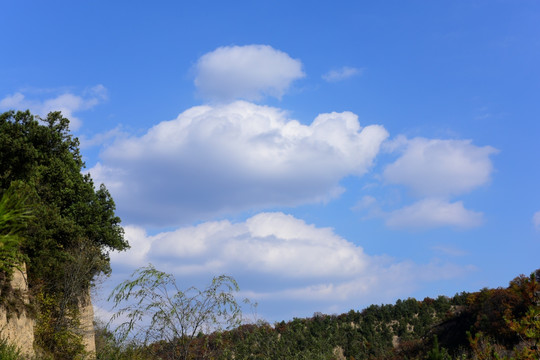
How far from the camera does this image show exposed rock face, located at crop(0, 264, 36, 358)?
25.0 metres

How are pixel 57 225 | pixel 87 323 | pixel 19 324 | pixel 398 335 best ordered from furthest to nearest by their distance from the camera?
pixel 398 335 < pixel 87 323 < pixel 57 225 < pixel 19 324

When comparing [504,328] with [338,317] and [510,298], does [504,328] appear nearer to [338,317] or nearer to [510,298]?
[510,298]

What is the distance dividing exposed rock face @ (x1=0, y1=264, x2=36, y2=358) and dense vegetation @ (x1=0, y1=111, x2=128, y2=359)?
3.96 ft

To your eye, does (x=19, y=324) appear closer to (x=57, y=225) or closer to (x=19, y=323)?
(x=19, y=323)

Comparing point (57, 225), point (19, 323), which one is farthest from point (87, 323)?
point (19, 323)

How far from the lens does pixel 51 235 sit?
33.7m

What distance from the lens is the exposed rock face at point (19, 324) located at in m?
25.0

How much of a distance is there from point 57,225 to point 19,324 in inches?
333

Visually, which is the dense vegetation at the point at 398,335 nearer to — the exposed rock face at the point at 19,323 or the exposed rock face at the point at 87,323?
the exposed rock face at the point at 87,323

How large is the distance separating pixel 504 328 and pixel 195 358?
35219 millimetres

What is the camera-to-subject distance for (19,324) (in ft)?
86.9

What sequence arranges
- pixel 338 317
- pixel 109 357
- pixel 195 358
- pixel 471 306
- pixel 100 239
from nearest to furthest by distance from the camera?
pixel 195 358 → pixel 109 357 → pixel 100 239 → pixel 471 306 → pixel 338 317

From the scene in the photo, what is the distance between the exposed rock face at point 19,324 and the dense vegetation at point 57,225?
1.21 m

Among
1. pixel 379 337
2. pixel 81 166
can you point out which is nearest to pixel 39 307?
pixel 81 166
